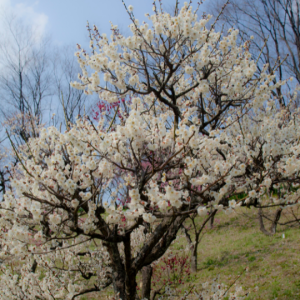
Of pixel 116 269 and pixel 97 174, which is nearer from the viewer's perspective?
pixel 97 174

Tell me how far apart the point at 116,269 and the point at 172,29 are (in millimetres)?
4040

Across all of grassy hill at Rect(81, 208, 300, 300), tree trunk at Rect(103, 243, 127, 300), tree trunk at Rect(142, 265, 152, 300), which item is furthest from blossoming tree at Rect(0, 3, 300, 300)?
grassy hill at Rect(81, 208, 300, 300)

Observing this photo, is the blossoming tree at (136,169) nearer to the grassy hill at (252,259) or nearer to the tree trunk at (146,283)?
the tree trunk at (146,283)

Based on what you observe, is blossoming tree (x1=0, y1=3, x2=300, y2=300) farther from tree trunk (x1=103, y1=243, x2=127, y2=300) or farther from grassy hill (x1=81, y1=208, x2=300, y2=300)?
grassy hill (x1=81, y1=208, x2=300, y2=300)

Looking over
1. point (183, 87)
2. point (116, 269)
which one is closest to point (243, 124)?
point (183, 87)

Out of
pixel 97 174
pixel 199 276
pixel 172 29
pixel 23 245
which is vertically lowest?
pixel 199 276

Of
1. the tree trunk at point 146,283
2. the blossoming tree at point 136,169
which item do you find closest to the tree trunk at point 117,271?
the blossoming tree at point 136,169

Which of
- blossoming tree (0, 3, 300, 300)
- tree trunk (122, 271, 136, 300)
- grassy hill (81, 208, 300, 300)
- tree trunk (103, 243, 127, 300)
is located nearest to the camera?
blossoming tree (0, 3, 300, 300)

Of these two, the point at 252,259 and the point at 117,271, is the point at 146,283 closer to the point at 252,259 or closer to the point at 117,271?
the point at 117,271

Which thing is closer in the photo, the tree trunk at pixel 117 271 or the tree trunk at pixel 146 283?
the tree trunk at pixel 117 271

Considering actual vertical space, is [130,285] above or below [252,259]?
below

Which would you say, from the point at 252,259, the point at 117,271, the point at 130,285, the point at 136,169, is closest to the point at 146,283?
A: the point at 117,271

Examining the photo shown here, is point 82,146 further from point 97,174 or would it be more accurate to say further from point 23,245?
point 23,245

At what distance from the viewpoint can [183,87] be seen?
5.98m
